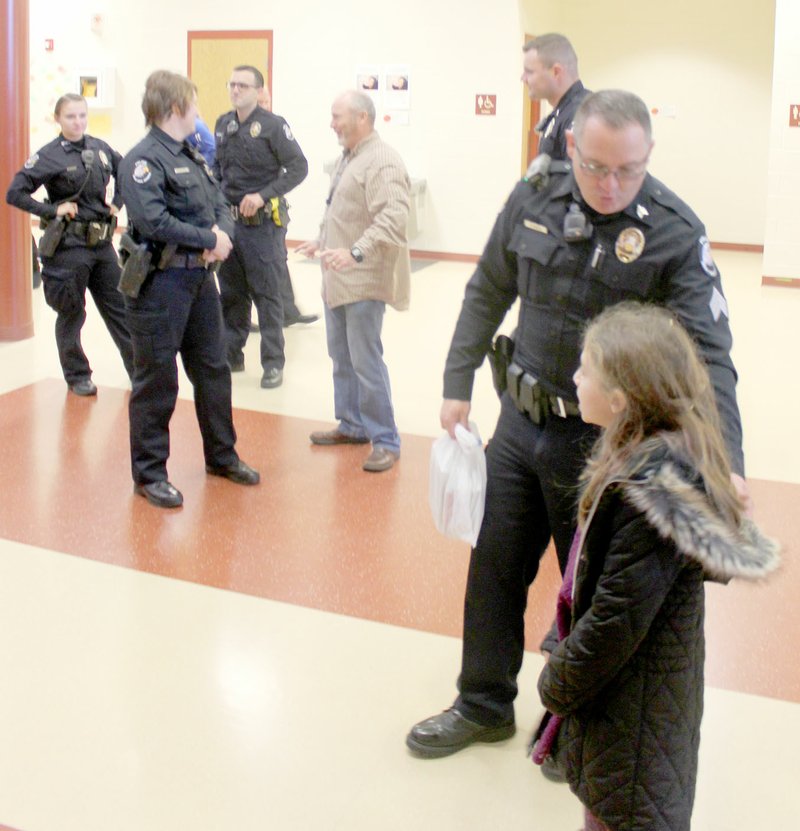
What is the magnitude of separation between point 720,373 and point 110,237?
4.01 meters

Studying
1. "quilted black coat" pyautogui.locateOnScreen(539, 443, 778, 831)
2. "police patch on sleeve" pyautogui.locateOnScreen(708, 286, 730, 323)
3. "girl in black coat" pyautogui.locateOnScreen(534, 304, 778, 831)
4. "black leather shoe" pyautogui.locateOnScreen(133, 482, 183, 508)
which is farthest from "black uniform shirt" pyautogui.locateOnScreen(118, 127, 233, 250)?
"quilted black coat" pyautogui.locateOnScreen(539, 443, 778, 831)

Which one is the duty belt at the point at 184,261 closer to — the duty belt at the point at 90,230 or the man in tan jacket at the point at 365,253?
the man in tan jacket at the point at 365,253

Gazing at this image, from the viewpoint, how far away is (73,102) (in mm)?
5465

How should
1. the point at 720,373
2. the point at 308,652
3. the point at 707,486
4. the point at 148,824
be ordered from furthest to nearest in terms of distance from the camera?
the point at 308,652
the point at 148,824
the point at 720,373
the point at 707,486

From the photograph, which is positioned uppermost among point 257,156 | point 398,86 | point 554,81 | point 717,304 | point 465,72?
point 465,72

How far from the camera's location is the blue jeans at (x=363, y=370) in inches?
181

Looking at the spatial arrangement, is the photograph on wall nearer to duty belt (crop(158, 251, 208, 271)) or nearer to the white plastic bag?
duty belt (crop(158, 251, 208, 271))

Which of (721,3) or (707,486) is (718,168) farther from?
(707,486)

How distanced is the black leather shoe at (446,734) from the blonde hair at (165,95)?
7.96 feet

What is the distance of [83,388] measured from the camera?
18.4ft

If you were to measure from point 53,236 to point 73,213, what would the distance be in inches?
5.9

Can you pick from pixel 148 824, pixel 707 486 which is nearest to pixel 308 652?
pixel 148 824

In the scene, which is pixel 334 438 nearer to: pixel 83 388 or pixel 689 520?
pixel 83 388

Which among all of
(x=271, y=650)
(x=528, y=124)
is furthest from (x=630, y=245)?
(x=528, y=124)
